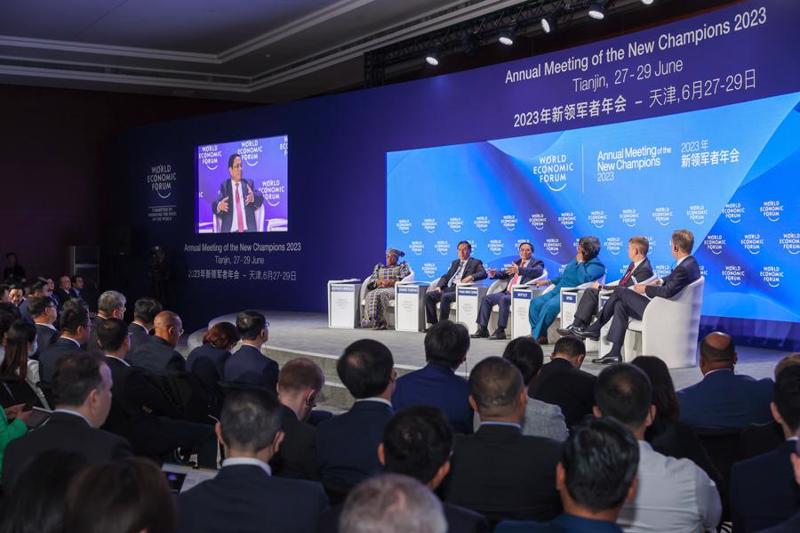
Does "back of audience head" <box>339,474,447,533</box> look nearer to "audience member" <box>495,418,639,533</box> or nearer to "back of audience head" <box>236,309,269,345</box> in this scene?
"audience member" <box>495,418,639,533</box>

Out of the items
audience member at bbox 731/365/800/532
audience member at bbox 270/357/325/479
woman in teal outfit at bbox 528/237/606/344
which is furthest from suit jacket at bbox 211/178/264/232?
audience member at bbox 731/365/800/532

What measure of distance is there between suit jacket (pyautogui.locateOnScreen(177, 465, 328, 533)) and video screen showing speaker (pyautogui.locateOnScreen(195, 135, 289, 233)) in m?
10.8

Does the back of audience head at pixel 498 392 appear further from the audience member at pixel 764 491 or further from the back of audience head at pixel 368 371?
the audience member at pixel 764 491

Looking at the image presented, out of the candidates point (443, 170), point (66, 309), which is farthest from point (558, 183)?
point (66, 309)

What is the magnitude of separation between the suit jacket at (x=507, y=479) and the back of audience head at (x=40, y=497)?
3.61 ft

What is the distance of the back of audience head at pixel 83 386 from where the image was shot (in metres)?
2.71

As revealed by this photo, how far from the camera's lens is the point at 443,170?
10.7 m

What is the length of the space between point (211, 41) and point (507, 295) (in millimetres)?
6810

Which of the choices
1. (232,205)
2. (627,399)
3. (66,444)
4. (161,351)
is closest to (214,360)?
(161,351)

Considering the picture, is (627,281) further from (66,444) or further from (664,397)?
(66,444)

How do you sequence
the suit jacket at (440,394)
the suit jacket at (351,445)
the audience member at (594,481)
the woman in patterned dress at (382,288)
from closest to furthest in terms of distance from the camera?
the audience member at (594,481) < the suit jacket at (351,445) < the suit jacket at (440,394) < the woman in patterned dress at (382,288)

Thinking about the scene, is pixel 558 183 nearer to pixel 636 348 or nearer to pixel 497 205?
pixel 497 205

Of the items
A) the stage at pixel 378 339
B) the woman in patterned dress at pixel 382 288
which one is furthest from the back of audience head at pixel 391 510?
the woman in patterned dress at pixel 382 288

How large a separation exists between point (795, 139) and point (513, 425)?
5775 millimetres
